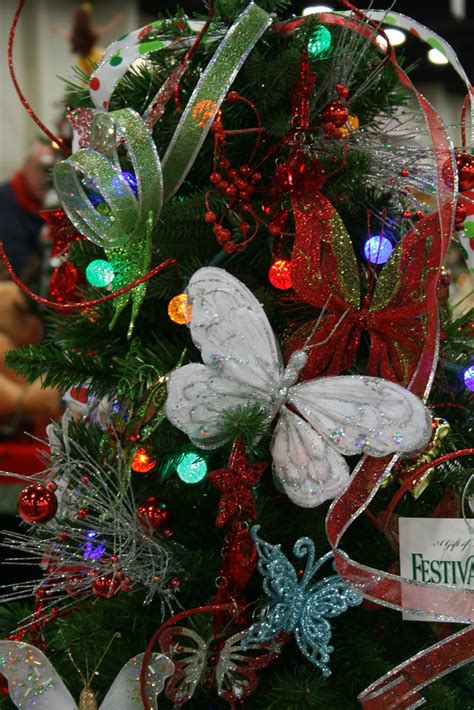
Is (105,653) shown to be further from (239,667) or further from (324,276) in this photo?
(324,276)

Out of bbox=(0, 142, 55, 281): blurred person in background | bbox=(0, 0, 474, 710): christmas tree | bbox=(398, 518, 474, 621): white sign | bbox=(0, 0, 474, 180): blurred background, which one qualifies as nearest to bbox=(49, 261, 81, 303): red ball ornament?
bbox=(0, 0, 474, 710): christmas tree

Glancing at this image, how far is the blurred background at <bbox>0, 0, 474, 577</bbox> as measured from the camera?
1857 mm

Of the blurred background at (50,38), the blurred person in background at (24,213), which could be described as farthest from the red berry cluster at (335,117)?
the blurred background at (50,38)

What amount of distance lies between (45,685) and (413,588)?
28 centimetres

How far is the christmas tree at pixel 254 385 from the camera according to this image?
23.8 inches

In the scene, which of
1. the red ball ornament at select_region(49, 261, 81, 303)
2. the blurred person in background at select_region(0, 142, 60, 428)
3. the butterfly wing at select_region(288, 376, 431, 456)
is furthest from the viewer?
the blurred person in background at select_region(0, 142, 60, 428)

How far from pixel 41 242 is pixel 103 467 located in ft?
4.60

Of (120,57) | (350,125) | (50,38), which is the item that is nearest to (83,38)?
(50,38)

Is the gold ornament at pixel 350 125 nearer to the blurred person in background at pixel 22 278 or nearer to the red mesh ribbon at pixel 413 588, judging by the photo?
the red mesh ribbon at pixel 413 588

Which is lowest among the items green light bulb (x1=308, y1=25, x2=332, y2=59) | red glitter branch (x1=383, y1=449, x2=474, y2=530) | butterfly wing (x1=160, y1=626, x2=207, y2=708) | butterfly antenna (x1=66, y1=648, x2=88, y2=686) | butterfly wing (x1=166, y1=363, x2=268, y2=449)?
butterfly antenna (x1=66, y1=648, x2=88, y2=686)

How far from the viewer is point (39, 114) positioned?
2314 millimetres

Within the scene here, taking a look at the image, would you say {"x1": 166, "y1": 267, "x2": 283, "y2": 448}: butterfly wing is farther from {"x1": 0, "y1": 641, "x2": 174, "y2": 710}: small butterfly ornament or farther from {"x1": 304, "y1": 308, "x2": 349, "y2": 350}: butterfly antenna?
{"x1": 0, "y1": 641, "x2": 174, "y2": 710}: small butterfly ornament

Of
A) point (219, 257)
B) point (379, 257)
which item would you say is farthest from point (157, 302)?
point (379, 257)

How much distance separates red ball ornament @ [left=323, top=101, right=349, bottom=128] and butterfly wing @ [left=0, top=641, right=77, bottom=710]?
45 cm
